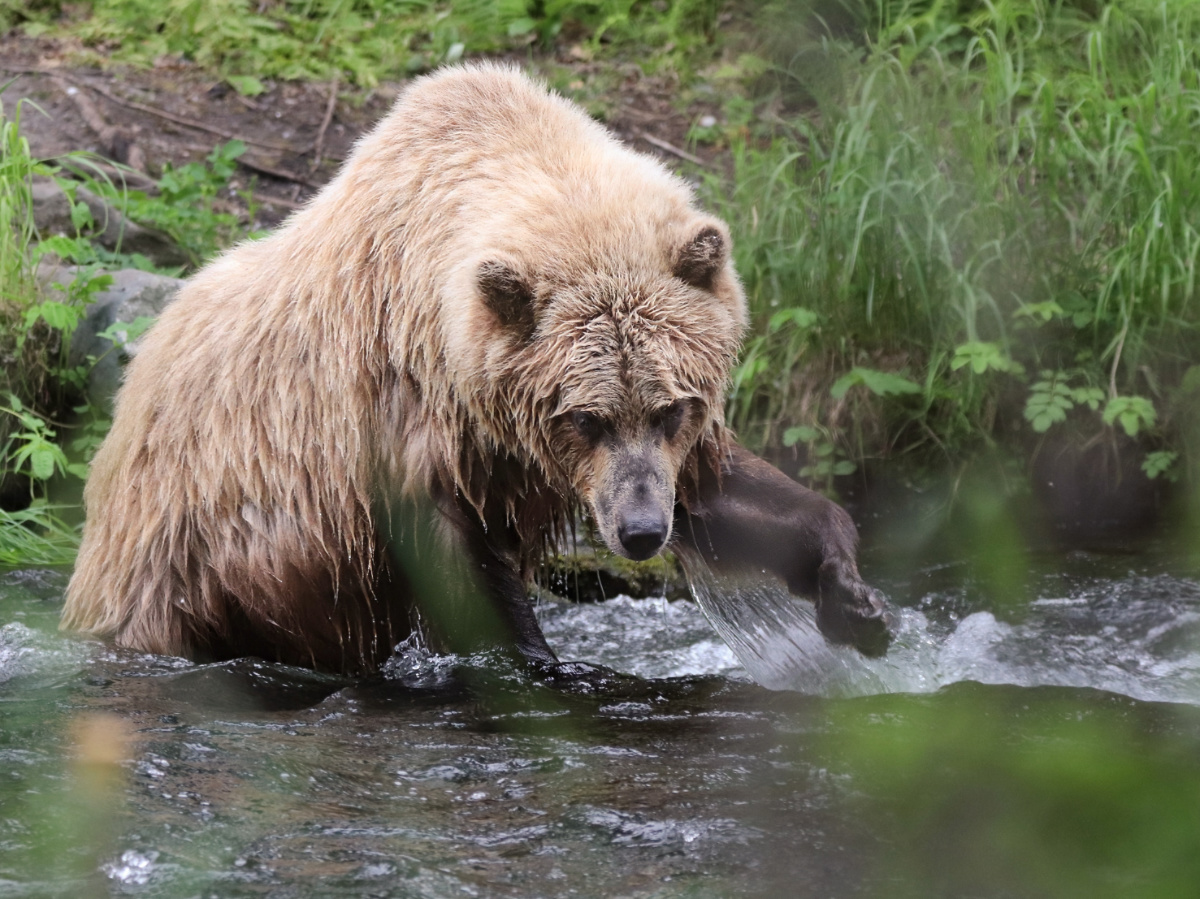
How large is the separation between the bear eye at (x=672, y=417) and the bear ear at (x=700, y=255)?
0.36 m

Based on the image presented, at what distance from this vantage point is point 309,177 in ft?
28.3

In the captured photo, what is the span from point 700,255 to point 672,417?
0.45 meters

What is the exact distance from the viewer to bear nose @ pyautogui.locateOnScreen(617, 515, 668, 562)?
146 inches

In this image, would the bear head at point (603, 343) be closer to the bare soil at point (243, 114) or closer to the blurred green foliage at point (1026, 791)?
the blurred green foliage at point (1026, 791)

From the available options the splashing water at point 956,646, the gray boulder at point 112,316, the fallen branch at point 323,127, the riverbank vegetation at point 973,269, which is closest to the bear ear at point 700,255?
the splashing water at point 956,646

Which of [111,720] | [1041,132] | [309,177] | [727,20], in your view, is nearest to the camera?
[111,720]

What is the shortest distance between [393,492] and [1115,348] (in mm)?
3289

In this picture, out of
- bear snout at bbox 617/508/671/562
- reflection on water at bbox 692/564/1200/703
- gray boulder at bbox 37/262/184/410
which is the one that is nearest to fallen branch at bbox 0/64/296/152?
gray boulder at bbox 37/262/184/410

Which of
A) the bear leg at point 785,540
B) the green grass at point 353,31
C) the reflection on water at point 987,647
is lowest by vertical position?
the reflection on water at point 987,647

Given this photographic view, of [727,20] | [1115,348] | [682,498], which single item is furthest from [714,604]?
[727,20]

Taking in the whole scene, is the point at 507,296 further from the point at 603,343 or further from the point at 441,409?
the point at 441,409

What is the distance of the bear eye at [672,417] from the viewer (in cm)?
383

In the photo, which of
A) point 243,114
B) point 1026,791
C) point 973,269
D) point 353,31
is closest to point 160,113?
point 243,114

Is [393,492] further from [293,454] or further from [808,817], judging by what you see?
[808,817]
